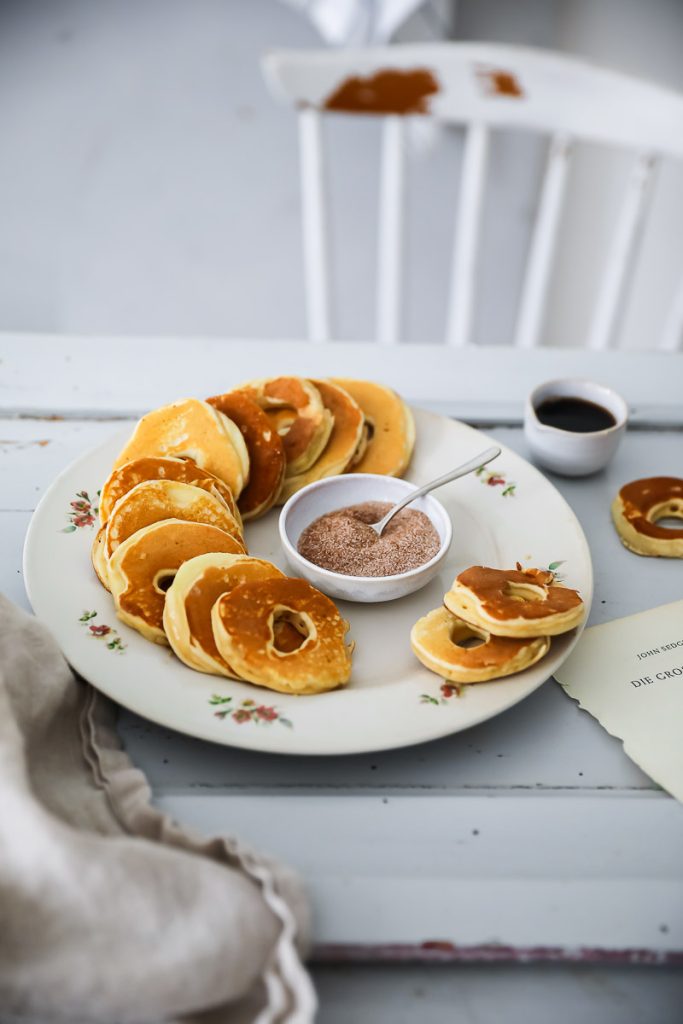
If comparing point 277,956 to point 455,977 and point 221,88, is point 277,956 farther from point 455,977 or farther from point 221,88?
point 221,88

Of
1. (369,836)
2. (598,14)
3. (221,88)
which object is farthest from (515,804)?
(221,88)

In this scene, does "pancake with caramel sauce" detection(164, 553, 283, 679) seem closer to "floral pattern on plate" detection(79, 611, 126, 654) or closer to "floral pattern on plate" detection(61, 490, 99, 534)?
"floral pattern on plate" detection(79, 611, 126, 654)

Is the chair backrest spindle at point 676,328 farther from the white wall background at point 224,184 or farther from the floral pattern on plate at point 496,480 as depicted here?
the floral pattern on plate at point 496,480

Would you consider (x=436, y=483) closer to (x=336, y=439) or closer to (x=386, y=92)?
(x=336, y=439)

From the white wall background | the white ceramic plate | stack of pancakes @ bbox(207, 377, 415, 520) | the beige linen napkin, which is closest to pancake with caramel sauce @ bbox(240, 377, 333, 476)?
stack of pancakes @ bbox(207, 377, 415, 520)

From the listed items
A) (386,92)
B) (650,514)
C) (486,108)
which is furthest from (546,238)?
(650,514)
